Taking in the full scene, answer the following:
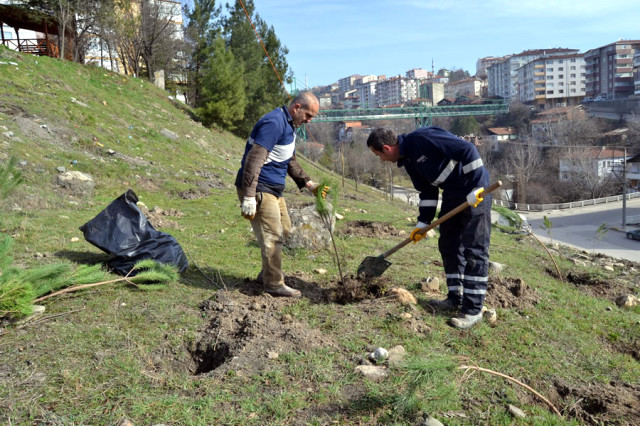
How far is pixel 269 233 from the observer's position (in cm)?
386

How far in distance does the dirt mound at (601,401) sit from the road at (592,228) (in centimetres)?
1263

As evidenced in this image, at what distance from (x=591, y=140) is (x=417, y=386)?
55.3 m

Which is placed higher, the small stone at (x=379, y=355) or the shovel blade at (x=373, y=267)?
the shovel blade at (x=373, y=267)

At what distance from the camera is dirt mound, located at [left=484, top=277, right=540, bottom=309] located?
13.1ft

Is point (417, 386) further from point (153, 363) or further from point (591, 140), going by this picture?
point (591, 140)

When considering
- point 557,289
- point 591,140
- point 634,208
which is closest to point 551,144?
point 591,140

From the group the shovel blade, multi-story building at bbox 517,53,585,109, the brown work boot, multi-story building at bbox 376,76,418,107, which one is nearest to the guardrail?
the shovel blade

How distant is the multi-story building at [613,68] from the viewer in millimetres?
70312

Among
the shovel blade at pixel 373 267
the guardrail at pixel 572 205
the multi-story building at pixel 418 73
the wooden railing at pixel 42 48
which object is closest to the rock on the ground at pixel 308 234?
the shovel blade at pixel 373 267

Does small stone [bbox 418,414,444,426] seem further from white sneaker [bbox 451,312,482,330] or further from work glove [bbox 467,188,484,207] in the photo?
work glove [bbox 467,188,484,207]

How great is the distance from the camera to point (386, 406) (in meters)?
A: 2.40

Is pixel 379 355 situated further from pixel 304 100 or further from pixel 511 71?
pixel 511 71

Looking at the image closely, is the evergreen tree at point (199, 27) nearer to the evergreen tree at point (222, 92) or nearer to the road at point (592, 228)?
the evergreen tree at point (222, 92)

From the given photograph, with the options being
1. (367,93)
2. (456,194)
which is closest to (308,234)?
(456,194)
